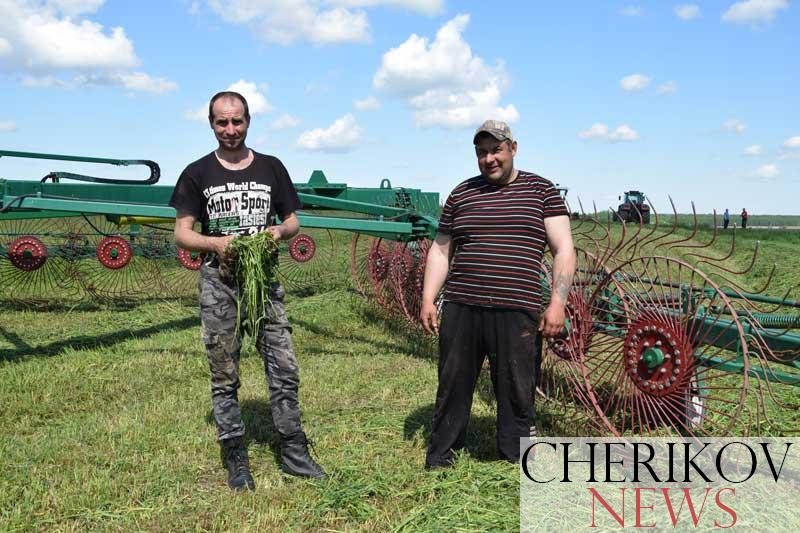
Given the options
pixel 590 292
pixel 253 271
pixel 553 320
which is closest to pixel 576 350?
pixel 590 292

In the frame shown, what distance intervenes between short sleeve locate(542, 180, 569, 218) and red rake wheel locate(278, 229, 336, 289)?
24.7ft

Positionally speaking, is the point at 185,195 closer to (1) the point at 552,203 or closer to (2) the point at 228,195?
(2) the point at 228,195

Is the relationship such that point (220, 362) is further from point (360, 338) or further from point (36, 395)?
point (360, 338)

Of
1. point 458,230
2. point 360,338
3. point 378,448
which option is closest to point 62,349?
point 360,338

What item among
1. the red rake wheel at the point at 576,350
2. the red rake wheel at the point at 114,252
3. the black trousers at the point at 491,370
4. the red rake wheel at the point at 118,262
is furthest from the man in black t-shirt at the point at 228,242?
the red rake wheel at the point at 114,252

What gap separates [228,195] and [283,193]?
0.29 metres

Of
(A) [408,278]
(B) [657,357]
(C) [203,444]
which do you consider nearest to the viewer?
(B) [657,357]

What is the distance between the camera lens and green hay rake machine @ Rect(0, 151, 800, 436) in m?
3.49

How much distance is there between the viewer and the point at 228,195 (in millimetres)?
3246

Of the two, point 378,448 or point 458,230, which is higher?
point 458,230

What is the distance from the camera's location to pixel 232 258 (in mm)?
3189

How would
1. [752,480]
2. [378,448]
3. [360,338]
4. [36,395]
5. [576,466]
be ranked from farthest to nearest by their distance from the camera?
[360,338]
[36,395]
[378,448]
[576,466]
[752,480]

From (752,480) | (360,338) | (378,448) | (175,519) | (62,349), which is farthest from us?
(360,338)

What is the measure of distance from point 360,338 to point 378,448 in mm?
3278
